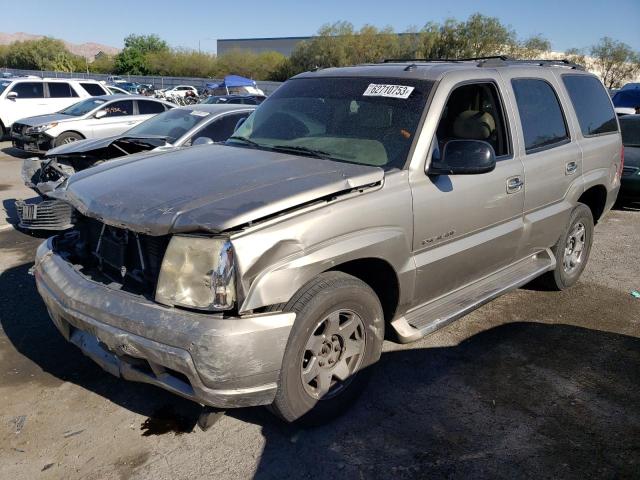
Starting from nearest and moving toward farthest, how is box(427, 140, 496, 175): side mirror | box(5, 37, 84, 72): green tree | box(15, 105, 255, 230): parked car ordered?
box(427, 140, 496, 175): side mirror, box(15, 105, 255, 230): parked car, box(5, 37, 84, 72): green tree

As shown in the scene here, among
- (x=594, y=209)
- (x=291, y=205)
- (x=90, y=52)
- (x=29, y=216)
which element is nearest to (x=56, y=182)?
(x=29, y=216)

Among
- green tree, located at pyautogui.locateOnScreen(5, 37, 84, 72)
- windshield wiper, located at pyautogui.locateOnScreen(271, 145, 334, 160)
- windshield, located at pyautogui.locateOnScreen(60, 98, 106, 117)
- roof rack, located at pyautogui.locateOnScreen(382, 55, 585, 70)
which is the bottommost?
windshield, located at pyautogui.locateOnScreen(60, 98, 106, 117)

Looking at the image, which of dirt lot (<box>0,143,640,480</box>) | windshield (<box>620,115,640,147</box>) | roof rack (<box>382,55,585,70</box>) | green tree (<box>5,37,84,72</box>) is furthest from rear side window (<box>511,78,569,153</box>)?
green tree (<box>5,37,84,72</box>)

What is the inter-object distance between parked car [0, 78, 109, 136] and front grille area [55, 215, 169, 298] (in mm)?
15011

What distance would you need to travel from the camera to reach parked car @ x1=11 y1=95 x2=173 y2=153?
40.7ft

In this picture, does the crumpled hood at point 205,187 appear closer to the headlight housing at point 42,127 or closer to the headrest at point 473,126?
the headrest at point 473,126

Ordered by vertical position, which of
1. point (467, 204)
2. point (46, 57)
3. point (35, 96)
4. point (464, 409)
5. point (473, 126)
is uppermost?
point (46, 57)

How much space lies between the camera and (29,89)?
648 inches

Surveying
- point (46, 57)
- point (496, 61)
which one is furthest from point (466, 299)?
point (46, 57)

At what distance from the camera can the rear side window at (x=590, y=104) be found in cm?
496

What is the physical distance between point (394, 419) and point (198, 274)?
149 centimetres

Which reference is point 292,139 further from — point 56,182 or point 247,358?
point 56,182

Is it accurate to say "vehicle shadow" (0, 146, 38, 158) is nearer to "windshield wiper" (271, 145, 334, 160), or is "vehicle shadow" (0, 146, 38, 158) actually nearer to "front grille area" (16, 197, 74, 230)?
"front grille area" (16, 197, 74, 230)

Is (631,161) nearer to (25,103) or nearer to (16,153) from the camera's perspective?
(16,153)
